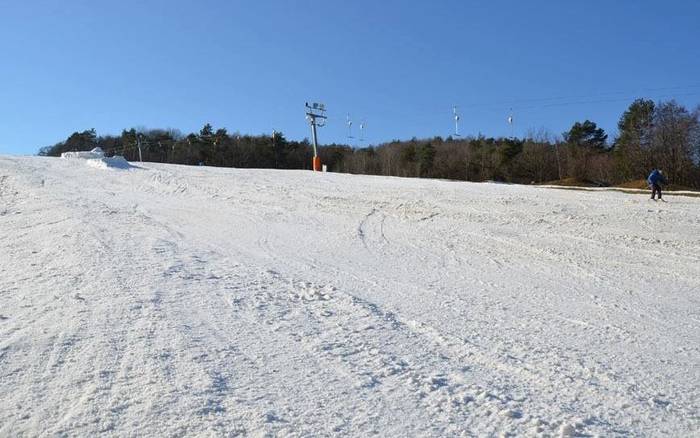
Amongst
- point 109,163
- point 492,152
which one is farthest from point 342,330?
point 492,152

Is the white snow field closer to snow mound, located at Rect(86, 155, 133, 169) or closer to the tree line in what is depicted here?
snow mound, located at Rect(86, 155, 133, 169)

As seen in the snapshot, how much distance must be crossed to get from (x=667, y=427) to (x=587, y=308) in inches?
139

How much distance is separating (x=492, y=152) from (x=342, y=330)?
7160 cm

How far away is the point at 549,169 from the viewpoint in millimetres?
66812

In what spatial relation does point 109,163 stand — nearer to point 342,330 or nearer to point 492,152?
point 342,330

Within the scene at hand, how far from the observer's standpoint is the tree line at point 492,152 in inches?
1720

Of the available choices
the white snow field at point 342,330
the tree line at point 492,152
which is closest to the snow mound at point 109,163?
the white snow field at point 342,330

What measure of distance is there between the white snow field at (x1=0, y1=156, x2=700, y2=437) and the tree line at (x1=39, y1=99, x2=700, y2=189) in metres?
31.5

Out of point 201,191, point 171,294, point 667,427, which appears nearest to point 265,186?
point 201,191

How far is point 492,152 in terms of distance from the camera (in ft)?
241

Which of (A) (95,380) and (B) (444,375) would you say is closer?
(A) (95,380)

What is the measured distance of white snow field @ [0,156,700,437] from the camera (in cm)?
386

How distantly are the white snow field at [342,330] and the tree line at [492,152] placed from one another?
3146 centimetres

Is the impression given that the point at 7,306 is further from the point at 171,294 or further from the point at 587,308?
the point at 587,308
